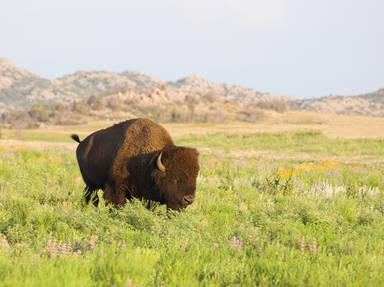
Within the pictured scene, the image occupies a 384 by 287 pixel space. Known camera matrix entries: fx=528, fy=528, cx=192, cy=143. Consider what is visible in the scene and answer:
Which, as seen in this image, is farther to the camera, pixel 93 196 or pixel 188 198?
pixel 93 196

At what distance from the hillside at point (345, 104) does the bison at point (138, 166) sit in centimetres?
15972

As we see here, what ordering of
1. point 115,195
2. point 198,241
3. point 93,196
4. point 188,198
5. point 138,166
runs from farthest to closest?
point 93,196, point 115,195, point 138,166, point 188,198, point 198,241

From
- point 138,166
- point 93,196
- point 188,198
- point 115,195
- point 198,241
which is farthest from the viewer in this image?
point 93,196

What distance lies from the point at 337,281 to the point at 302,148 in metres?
31.7

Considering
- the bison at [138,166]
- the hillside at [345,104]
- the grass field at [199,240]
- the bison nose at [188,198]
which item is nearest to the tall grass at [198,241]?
the grass field at [199,240]

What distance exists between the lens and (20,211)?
7.42m

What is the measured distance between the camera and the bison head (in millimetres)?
7023

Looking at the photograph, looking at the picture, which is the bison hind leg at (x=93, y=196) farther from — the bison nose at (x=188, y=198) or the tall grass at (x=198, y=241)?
the bison nose at (x=188, y=198)

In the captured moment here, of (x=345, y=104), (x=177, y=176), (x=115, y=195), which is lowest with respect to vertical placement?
(x=345, y=104)

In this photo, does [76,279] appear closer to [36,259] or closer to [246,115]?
[36,259]

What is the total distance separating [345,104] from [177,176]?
7244 inches

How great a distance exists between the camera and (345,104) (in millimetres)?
182625

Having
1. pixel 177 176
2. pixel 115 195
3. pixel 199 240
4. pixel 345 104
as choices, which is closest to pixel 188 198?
pixel 177 176

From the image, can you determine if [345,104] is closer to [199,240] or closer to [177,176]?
[177,176]
